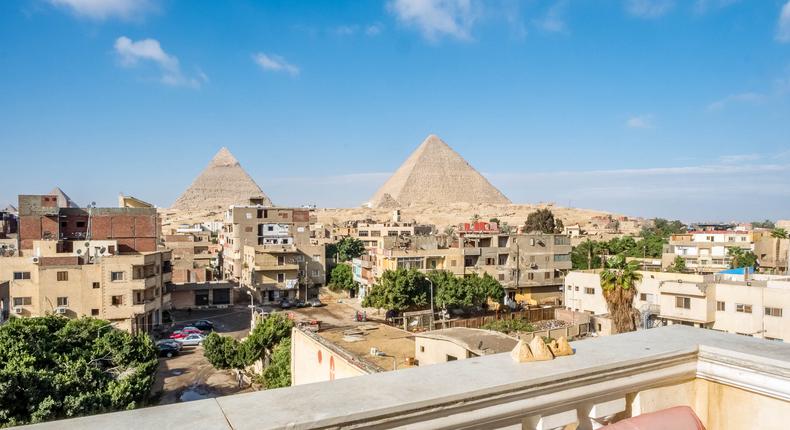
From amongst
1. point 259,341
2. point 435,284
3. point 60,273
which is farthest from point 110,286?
point 435,284

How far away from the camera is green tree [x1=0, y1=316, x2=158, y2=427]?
1388cm

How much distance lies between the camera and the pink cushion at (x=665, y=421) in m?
2.74

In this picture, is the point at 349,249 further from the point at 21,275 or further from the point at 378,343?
the point at 378,343

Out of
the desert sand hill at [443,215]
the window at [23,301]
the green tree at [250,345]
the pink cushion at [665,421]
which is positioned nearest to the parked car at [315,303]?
the green tree at [250,345]

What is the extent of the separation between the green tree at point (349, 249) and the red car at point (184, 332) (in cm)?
2466

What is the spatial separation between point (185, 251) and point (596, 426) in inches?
2358

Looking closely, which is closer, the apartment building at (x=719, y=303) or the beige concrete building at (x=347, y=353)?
the beige concrete building at (x=347, y=353)

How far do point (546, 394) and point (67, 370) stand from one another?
18026mm

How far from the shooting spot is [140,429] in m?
1.92

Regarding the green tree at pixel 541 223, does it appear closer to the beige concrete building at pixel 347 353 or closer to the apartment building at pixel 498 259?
the apartment building at pixel 498 259

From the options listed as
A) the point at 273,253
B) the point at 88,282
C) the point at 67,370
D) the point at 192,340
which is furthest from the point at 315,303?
the point at 67,370

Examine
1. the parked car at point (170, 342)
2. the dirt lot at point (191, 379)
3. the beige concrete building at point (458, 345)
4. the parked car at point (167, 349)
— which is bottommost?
the dirt lot at point (191, 379)

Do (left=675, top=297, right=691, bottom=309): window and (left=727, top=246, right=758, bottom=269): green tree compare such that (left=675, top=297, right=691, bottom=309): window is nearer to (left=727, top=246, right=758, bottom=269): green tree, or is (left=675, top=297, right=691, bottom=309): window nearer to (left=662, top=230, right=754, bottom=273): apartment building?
(left=727, top=246, right=758, bottom=269): green tree

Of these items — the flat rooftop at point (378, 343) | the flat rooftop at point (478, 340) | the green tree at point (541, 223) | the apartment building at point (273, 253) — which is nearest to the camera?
the flat rooftop at point (478, 340)
